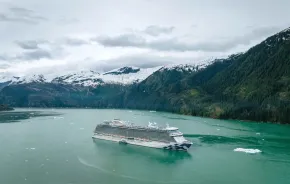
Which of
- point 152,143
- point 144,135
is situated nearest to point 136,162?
point 152,143

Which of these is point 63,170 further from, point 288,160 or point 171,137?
point 288,160

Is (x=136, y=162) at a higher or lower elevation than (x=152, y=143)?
lower

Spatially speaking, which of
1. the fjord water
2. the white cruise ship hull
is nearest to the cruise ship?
the white cruise ship hull

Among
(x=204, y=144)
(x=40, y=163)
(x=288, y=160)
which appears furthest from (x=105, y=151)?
(x=288, y=160)

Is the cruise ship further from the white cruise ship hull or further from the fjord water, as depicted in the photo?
the fjord water

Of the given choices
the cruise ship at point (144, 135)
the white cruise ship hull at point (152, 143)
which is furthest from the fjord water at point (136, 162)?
the cruise ship at point (144, 135)

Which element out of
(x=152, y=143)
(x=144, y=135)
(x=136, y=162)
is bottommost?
(x=136, y=162)

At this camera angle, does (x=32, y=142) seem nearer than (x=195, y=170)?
No

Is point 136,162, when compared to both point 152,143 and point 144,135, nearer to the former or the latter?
point 152,143
